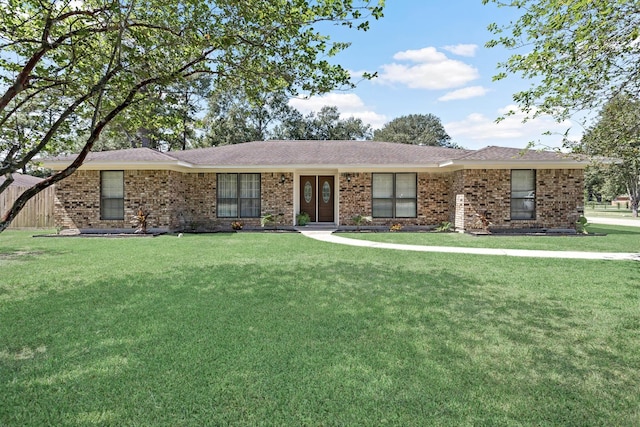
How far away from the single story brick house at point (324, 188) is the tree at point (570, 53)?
759cm

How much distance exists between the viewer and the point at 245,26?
238 inches

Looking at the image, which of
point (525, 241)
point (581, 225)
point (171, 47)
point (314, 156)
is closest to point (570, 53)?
point (171, 47)

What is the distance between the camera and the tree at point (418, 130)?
153ft

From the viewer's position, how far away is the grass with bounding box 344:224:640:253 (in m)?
10.0

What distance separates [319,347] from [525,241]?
10158 millimetres

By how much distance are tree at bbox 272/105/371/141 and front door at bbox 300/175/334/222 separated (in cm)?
2159

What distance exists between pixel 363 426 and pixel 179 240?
415 inches

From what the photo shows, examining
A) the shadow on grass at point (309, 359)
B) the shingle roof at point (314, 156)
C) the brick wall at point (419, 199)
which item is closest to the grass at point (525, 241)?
the brick wall at point (419, 199)

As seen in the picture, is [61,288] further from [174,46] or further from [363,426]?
[363,426]

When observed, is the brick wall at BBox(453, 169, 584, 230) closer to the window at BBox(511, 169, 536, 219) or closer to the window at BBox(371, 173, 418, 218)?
the window at BBox(511, 169, 536, 219)

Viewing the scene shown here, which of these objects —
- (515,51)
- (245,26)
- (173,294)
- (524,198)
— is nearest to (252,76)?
(245,26)

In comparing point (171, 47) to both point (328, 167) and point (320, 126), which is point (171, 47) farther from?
point (320, 126)

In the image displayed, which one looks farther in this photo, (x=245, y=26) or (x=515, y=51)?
(x=245, y=26)

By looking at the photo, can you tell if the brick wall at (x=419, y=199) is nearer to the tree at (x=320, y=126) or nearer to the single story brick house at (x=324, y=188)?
the single story brick house at (x=324, y=188)
